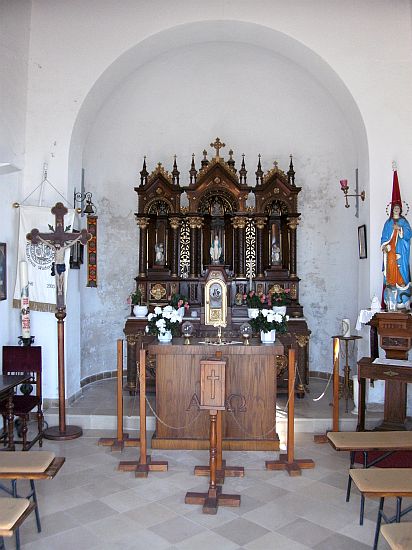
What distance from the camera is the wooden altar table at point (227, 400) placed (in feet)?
19.6

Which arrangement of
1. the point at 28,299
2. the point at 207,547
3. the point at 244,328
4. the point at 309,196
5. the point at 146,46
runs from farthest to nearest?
the point at 309,196 < the point at 146,46 < the point at 28,299 < the point at 244,328 < the point at 207,547

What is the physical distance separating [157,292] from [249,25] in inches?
159

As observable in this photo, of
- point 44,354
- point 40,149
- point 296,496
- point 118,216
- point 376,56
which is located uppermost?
point 376,56

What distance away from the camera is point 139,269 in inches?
337

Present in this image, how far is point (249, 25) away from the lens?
7.45 m

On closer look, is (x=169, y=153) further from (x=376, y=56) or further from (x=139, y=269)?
(x=376, y=56)

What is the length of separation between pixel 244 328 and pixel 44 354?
2.74 metres

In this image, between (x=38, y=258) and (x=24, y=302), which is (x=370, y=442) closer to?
(x=24, y=302)

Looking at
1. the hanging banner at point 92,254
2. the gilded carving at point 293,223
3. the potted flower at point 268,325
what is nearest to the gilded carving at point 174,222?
the hanging banner at point 92,254

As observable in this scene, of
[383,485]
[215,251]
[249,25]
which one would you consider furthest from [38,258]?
[383,485]

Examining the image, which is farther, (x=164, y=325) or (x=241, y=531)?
(x=164, y=325)

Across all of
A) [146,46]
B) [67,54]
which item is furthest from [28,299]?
[146,46]

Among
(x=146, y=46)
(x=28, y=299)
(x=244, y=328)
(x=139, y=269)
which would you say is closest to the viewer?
(x=244, y=328)

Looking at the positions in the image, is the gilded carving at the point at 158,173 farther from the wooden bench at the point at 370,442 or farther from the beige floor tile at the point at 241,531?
the beige floor tile at the point at 241,531
